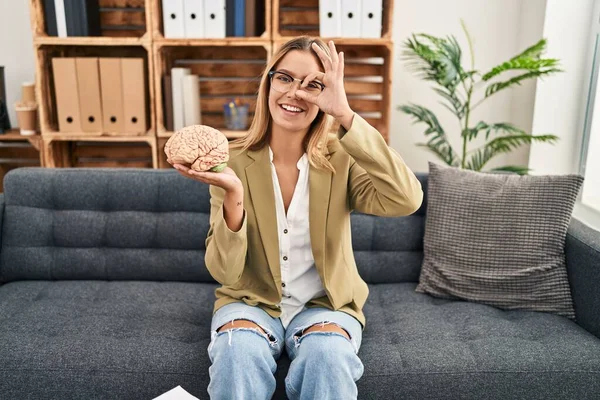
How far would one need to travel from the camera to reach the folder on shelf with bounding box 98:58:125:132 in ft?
8.95

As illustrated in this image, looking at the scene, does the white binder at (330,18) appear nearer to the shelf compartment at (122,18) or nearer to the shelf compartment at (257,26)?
the shelf compartment at (257,26)

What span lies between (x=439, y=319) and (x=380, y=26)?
4.98 ft

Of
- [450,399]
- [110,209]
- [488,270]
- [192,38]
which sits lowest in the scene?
[450,399]

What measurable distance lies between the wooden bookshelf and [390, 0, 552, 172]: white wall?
7.4 inches

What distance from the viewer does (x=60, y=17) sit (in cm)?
269

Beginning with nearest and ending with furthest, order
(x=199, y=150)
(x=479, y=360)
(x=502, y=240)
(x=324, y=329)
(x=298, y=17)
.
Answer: (x=199, y=150) → (x=324, y=329) → (x=479, y=360) → (x=502, y=240) → (x=298, y=17)

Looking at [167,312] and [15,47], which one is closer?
[167,312]

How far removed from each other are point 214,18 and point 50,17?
0.80 metres

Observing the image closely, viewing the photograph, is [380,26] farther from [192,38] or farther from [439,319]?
[439,319]

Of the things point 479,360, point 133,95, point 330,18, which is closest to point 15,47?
point 133,95

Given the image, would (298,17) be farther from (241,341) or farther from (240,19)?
(241,341)

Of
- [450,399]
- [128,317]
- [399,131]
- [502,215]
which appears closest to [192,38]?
[399,131]

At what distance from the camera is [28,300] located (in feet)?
6.13

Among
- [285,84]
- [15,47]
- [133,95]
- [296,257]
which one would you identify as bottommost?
[296,257]
